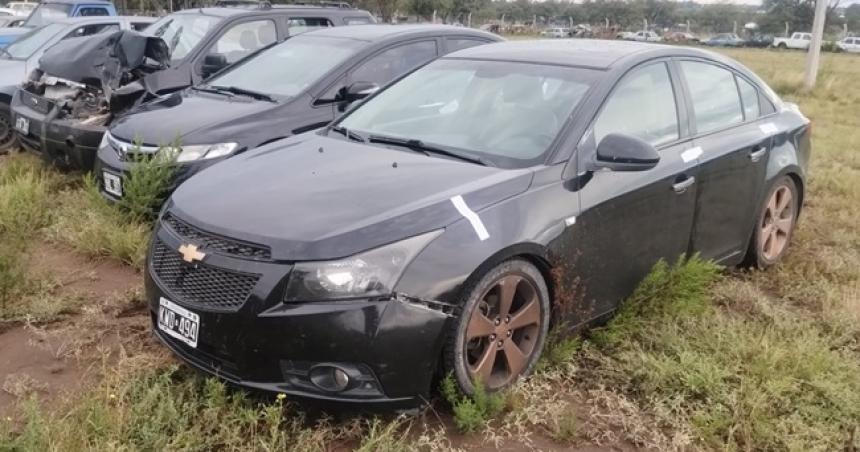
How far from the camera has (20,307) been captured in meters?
4.16

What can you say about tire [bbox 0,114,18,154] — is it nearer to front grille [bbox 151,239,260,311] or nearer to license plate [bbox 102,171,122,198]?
license plate [bbox 102,171,122,198]

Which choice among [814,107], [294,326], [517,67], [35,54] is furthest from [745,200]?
[814,107]

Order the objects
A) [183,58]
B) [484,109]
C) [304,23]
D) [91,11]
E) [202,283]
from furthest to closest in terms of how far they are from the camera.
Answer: [91,11], [304,23], [183,58], [484,109], [202,283]

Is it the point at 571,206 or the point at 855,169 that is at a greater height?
the point at 571,206

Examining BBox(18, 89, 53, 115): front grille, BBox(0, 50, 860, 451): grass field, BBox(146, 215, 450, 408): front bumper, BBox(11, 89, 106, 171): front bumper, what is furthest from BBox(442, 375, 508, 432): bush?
BBox(18, 89, 53, 115): front grille

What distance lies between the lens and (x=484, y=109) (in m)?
4.02

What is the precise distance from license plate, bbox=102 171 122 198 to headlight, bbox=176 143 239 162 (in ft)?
1.71

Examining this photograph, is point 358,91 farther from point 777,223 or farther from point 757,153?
point 777,223

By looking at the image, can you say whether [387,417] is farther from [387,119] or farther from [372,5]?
[372,5]

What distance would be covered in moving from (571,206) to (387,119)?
128 cm

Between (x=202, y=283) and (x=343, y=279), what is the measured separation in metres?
0.60

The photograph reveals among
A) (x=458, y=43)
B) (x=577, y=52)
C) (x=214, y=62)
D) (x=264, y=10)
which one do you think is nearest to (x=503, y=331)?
(x=577, y=52)

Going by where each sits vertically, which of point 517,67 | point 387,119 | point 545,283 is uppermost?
point 517,67

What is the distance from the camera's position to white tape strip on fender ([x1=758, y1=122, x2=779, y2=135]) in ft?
16.0
